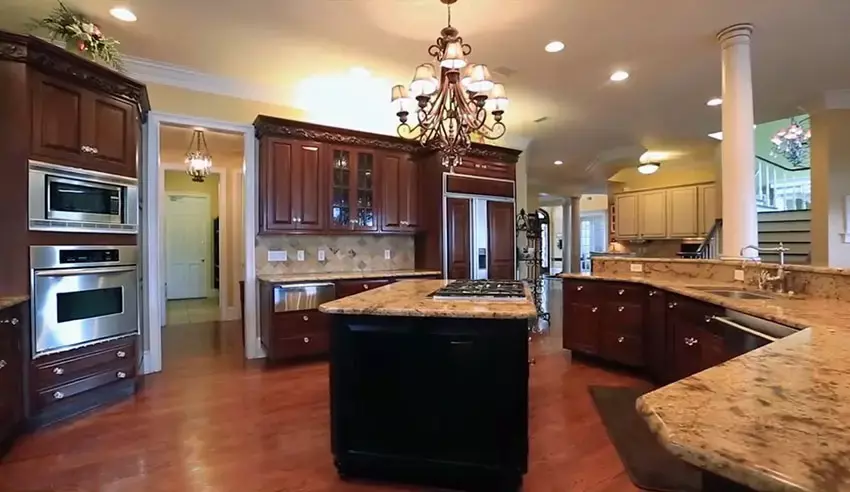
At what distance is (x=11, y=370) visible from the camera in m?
2.58

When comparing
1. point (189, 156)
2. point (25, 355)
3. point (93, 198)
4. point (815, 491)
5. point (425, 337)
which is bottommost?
point (25, 355)

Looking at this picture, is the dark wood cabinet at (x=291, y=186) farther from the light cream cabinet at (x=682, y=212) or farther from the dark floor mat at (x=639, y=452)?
the light cream cabinet at (x=682, y=212)

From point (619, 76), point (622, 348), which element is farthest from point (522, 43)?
point (622, 348)

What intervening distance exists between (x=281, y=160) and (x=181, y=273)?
5646mm

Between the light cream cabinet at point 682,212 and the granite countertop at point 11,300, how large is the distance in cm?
960

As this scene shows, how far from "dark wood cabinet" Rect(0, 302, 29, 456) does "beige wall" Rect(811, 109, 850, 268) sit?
24.1ft

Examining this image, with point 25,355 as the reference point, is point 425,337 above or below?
above

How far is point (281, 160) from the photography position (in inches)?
180

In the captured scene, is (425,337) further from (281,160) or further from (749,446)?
(281,160)

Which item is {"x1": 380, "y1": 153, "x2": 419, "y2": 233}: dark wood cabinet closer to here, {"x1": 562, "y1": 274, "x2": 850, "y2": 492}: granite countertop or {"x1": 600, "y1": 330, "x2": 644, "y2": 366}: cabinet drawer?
{"x1": 600, "y1": 330, "x2": 644, "y2": 366}: cabinet drawer

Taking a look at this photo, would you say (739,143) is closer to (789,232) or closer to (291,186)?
(291,186)

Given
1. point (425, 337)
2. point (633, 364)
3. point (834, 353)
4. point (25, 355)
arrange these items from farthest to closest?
point (633, 364), point (25, 355), point (425, 337), point (834, 353)

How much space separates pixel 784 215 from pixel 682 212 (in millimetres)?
1635

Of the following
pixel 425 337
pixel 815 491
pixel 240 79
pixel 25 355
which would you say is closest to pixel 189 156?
pixel 240 79
